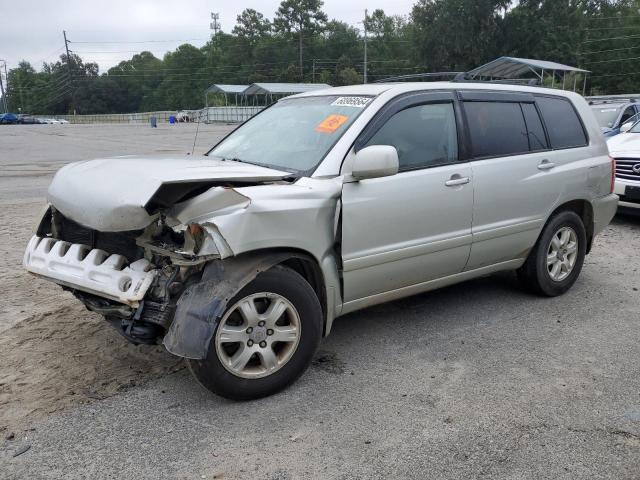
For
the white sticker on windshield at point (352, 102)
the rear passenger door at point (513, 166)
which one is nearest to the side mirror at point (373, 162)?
the white sticker on windshield at point (352, 102)

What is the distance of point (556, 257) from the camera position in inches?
201

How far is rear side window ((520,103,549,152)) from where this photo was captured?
15.7 ft

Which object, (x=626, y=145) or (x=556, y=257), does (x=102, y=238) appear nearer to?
(x=556, y=257)

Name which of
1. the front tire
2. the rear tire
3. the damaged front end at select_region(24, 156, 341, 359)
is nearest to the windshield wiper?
the damaged front end at select_region(24, 156, 341, 359)

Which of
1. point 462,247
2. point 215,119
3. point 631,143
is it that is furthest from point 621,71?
point 462,247

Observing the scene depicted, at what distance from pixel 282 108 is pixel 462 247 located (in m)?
1.83

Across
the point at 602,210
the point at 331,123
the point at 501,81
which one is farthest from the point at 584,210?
the point at 331,123

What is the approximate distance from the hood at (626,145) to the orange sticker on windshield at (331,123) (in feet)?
20.4

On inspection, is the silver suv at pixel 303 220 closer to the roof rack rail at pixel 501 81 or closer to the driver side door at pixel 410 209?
the driver side door at pixel 410 209

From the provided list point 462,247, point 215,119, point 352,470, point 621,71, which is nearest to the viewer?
point 352,470

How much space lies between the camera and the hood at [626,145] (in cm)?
838

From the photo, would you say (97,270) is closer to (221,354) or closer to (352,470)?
(221,354)

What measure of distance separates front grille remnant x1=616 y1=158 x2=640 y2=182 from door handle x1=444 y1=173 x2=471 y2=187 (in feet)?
17.4

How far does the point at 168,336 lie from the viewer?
9.79 ft
